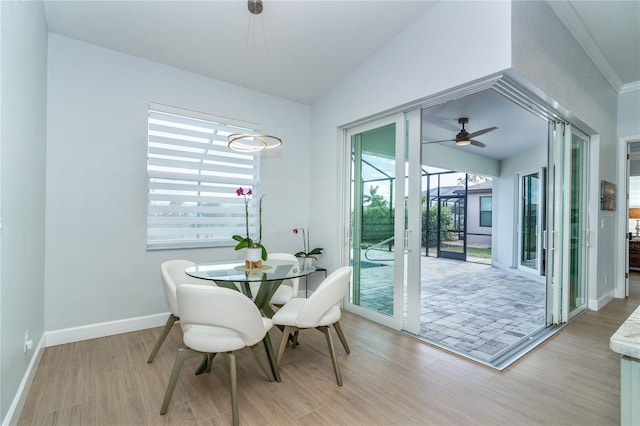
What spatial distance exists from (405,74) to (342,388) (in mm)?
2894

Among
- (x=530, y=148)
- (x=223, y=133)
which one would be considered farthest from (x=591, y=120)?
(x=223, y=133)

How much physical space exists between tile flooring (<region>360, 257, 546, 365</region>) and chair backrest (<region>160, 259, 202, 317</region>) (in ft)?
6.80

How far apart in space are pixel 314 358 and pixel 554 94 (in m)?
3.33

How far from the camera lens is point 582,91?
11.3 ft

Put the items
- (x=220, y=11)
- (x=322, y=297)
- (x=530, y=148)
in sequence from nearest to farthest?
(x=322, y=297) < (x=220, y=11) < (x=530, y=148)

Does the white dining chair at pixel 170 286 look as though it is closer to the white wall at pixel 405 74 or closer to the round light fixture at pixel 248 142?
the round light fixture at pixel 248 142

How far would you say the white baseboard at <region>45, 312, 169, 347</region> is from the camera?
2.82 m

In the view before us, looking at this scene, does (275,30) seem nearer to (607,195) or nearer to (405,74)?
(405,74)

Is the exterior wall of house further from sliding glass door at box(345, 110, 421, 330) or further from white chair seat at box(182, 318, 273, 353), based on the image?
white chair seat at box(182, 318, 273, 353)

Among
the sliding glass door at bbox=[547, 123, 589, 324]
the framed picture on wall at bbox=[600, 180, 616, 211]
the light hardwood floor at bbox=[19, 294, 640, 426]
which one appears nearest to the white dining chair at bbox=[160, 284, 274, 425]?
the light hardwood floor at bbox=[19, 294, 640, 426]

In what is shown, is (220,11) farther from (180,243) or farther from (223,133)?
(180,243)

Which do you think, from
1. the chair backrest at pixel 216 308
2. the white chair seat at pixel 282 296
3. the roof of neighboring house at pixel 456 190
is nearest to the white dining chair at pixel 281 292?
the white chair seat at pixel 282 296

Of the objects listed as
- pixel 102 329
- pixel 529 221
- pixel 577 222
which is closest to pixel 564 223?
pixel 577 222

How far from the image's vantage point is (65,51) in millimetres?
2873
